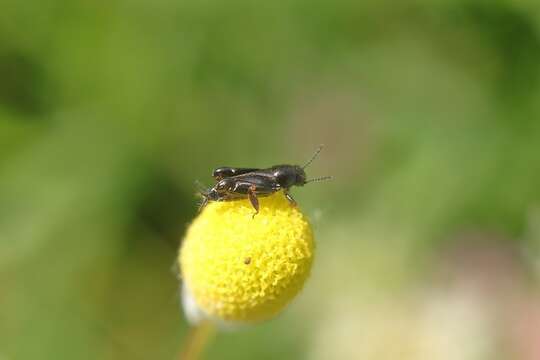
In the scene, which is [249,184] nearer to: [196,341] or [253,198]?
[253,198]

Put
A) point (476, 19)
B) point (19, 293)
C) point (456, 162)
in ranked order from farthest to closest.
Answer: point (476, 19) < point (456, 162) < point (19, 293)

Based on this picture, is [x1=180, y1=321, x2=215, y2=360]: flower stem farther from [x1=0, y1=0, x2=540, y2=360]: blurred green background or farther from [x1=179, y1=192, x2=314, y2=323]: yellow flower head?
[x1=0, y1=0, x2=540, y2=360]: blurred green background

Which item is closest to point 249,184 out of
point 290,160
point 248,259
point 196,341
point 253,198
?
point 253,198

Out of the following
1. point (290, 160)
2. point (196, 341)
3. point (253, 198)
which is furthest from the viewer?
point (290, 160)

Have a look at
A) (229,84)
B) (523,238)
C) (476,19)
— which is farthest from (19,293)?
(476,19)

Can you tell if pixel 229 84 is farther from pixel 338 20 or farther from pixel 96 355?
pixel 96 355

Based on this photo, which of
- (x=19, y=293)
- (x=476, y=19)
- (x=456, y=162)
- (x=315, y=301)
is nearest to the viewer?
(x=19, y=293)
